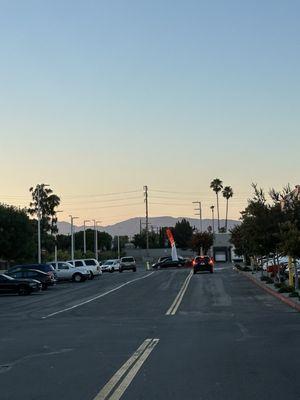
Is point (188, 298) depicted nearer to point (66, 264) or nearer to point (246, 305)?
point (246, 305)

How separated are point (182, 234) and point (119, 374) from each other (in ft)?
540

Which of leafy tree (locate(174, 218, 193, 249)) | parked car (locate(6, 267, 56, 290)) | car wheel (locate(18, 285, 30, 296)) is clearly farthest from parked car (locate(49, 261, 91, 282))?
leafy tree (locate(174, 218, 193, 249))

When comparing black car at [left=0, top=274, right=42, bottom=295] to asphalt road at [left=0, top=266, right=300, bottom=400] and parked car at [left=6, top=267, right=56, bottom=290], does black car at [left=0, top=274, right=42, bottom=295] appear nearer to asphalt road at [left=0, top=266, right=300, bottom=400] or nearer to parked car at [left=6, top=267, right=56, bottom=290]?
parked car at [left=6, top=267, right=56, bottom=290]

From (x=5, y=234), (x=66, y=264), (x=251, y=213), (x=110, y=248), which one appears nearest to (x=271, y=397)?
(x=251, y=213)

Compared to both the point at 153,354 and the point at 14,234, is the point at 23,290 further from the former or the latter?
the point at 14,234

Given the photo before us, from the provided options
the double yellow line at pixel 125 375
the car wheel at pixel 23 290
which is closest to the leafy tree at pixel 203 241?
the car wheel at pixel 23 290

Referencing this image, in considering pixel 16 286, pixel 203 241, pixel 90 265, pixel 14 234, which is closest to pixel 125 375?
pixel 16 286

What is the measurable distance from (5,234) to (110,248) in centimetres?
12929

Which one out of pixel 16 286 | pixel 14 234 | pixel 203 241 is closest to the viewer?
pixel 16 286

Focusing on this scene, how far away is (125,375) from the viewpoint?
10273mm

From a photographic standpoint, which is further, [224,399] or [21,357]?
[21,357]

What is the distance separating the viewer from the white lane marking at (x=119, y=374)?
28.9ft

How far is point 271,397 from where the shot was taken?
8.48 metres

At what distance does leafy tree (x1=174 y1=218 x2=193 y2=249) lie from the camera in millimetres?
172875
